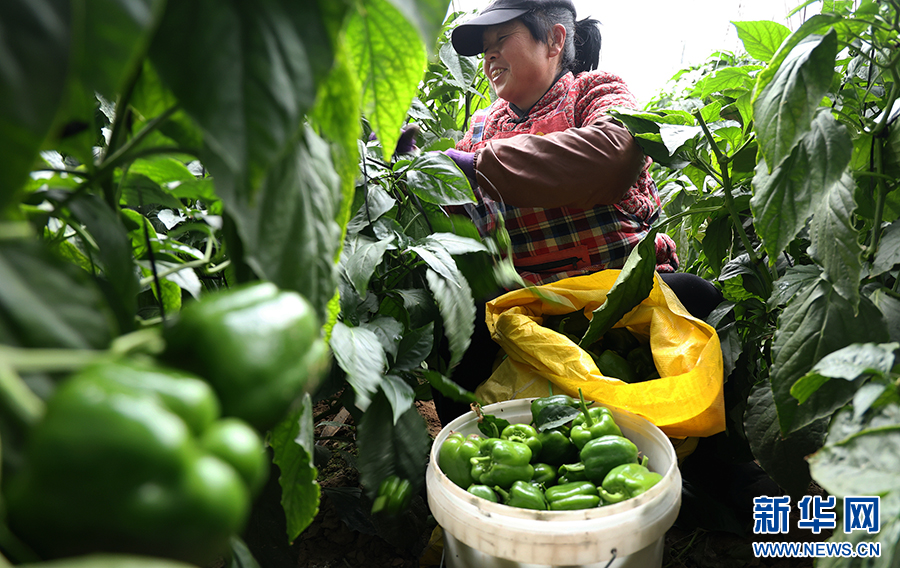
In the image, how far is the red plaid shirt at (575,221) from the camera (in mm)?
1519

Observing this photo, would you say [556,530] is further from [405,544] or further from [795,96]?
[795,96]

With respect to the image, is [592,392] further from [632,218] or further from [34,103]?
[34,103]

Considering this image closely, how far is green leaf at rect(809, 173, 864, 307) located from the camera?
0.72 metres

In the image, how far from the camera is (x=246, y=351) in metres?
→ 0.21

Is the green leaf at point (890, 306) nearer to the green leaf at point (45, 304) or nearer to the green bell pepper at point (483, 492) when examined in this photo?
the green bell pepper at point (483, 492)

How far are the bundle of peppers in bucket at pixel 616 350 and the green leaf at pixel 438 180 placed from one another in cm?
51

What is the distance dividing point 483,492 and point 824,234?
25.6 inches

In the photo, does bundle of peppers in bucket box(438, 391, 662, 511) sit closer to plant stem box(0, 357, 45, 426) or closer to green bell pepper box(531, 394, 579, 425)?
green bell pepper box(531, 394, 579, 425)

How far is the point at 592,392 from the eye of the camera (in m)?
1.17

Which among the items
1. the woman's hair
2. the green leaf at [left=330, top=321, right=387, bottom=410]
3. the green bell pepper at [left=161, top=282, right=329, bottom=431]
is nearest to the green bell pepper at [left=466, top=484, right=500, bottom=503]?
the green leaf at [left=330, top=321, right=387, bottom=410]

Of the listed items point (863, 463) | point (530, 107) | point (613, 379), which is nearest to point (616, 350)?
point (613, 379)

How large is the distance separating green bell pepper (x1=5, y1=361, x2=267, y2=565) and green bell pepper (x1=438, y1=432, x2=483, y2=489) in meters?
0.89

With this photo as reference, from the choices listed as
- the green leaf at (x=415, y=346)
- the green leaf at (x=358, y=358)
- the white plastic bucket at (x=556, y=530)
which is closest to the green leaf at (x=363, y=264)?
the green leaf at (x=358, y=358)

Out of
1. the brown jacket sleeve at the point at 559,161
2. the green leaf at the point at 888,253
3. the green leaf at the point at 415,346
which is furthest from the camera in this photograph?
the brown jacket sleeve at the point at 559,161
